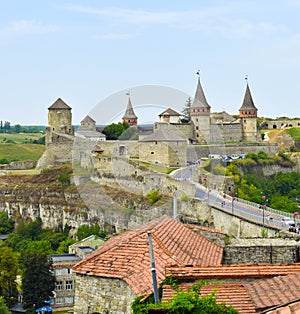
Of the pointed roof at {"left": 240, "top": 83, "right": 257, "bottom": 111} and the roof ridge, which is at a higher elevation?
the pointed roof at {"left": 240, "top": 83, "right": 257, "bottom": 111}

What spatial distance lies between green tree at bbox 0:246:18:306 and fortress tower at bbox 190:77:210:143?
80.0 ft

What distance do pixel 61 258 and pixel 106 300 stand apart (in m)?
41.6

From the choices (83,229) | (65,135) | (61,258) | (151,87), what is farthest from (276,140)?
(151,87)

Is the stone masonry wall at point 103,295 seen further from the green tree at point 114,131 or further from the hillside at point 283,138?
the hillside at point 283,138

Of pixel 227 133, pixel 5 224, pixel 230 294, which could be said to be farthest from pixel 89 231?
pixel 230 294

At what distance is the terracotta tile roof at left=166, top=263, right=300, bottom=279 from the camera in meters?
9.55

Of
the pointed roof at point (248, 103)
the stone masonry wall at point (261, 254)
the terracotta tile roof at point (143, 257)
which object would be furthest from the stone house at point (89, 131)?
the terracotta tile roof at point (143, 257)

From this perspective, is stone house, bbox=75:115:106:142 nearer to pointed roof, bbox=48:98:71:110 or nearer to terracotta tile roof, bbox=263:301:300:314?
pointed roof, bbox=48:98:71:110

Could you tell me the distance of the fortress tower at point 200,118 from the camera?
68.5 m

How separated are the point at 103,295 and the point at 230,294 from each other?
7.37ft

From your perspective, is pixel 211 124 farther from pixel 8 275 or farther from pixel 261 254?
pixel 261 254

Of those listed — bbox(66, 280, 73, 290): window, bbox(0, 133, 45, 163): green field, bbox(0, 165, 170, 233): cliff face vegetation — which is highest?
bbox(0, 133, 45, 163): green field

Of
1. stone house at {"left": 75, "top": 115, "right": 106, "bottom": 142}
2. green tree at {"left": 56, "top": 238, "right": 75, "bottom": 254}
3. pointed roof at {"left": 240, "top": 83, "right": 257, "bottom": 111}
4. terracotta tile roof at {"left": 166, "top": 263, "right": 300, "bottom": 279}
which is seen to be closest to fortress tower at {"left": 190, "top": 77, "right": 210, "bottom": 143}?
A: pointed roof at {"left": 240, "top": 83, "right": 257, "bottom": 111}

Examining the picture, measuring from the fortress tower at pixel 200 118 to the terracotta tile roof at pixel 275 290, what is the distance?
2263 inches
